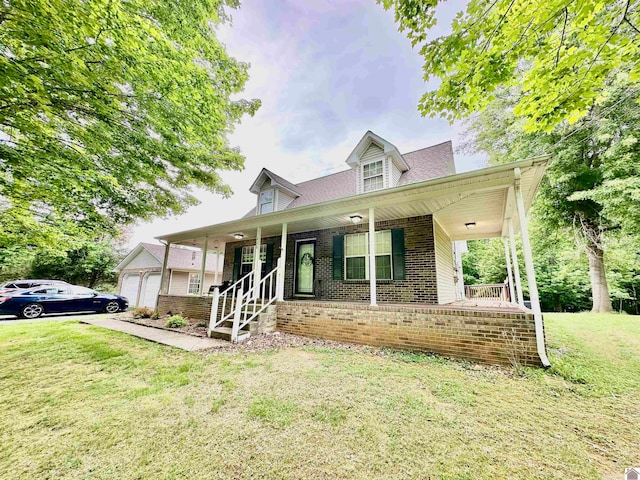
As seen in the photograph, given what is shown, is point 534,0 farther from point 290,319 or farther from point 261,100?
point 290,319

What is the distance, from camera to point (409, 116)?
1044cm

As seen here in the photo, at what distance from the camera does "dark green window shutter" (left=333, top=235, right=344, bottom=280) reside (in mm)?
7773

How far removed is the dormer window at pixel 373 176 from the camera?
27.8 ft

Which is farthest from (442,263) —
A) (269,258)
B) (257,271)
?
(269,258)

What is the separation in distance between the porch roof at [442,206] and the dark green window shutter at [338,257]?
510mm

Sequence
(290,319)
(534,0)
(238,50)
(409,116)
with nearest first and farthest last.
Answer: (534,0) → (238,50) → (290,319) → (409,116)

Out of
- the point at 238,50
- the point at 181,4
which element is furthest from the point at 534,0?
the point at 238,50

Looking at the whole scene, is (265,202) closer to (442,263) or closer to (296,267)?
(296,267)

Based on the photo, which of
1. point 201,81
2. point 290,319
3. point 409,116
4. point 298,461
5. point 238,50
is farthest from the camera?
point 409,116

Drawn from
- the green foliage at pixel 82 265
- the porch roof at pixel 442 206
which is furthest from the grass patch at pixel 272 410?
the green foliage at pixel 82 265

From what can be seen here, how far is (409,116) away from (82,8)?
10.2 meters

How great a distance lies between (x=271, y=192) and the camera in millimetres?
11047

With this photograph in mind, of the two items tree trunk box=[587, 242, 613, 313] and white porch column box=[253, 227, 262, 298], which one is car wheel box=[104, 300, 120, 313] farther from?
tree trunk box=[587, 242, 613, 313]

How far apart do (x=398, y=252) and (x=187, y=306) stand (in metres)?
7.34
